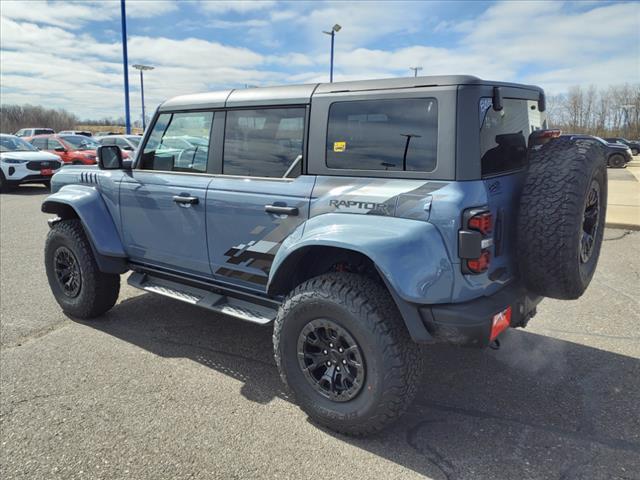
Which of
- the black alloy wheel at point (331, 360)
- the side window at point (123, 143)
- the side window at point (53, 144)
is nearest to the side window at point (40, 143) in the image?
the side window at point (53, 144)

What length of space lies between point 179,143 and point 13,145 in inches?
551

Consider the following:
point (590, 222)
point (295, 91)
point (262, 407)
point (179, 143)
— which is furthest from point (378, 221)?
point (179, 143)

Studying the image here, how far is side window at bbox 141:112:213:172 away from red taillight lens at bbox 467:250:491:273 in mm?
2089

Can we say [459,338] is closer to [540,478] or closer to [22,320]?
[540,478]

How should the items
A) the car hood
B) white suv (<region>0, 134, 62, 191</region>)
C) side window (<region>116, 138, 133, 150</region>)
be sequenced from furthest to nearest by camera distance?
side window (<region>116, 138, 133, 150</region>) < the car hood < white suv (<region>0, 134, 62, 191</region>)

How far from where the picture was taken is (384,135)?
2.75 m

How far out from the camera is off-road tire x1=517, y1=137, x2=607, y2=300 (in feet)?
8.39

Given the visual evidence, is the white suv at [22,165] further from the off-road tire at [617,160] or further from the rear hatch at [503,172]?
the off-road tire at [617,160]

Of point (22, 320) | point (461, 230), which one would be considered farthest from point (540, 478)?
point (22, 320)

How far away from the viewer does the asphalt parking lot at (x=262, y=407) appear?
2.55m

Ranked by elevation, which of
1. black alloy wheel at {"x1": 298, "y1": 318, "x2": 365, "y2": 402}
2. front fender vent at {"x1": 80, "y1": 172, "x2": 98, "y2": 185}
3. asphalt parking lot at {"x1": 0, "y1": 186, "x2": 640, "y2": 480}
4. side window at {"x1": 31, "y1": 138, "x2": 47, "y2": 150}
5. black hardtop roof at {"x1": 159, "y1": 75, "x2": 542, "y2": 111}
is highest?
side window at {"x1": 31, "y1": 138, "x2": 47, "y2": 150}

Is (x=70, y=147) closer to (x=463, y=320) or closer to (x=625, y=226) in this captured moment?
(x=625, y=226)

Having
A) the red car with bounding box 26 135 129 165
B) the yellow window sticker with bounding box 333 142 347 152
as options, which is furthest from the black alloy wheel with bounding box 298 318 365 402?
the red car with bounding box 26 135 129 165

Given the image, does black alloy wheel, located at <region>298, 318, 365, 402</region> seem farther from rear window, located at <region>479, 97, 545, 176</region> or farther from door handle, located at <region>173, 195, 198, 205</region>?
door handle, located at <region>173, 195, 198, 205</region>
